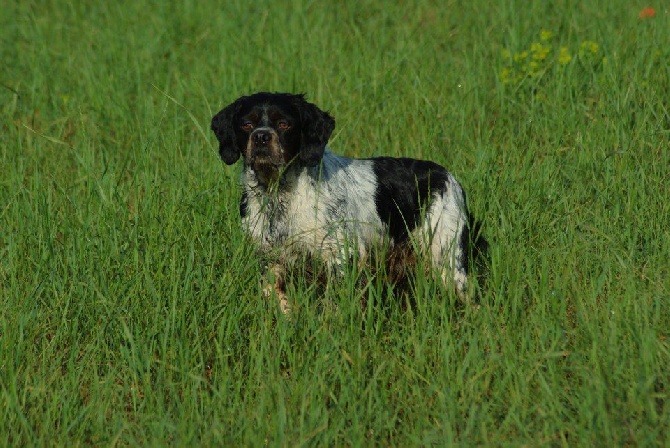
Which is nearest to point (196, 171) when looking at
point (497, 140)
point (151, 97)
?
point (151, 97)

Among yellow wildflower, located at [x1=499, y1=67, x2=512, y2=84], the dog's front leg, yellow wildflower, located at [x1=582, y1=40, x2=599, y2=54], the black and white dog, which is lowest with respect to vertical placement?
the dog's front leg

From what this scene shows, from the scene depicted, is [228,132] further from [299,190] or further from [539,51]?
[539,51]

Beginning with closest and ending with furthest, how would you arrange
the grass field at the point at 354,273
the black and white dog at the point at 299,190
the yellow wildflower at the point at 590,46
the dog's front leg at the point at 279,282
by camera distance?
1. the grass field at the point at 354,273
2. the dog's front leg at the point at 279,282
3. the black and white dog at the point at 299,190
4. the yellow wildflower at the point at 590,46

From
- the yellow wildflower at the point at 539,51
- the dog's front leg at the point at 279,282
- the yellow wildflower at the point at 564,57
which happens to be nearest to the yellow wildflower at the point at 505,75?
the yellow wildflower at the point at 539,51

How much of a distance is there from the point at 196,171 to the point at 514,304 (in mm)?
2511

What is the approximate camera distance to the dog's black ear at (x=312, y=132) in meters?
5.38

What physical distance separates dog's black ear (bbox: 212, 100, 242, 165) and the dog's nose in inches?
14.3

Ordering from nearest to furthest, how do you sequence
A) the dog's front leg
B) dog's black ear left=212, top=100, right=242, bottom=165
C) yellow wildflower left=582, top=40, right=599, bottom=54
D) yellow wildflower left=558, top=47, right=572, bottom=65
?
the dog's front leg, dog's black ear left=212, top=100, right=242, bottom=165, yellow wildflower left=558, top=47, right=572, bottom=65, yellow wildflower left=582, top=40, right=599, bottom=54

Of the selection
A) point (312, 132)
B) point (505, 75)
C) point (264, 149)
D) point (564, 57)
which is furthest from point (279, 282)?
point (564, 57)

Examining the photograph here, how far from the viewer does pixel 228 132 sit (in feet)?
18.3

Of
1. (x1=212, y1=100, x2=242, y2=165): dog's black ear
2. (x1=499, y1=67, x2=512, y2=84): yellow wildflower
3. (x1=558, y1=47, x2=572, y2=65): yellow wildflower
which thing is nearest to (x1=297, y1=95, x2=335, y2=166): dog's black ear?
(x1=212, y1=100, x2=242, y2=165): dog's black ear

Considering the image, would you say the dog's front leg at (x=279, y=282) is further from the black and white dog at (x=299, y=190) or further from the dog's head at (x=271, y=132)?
the dog's head at (x=271, y=132)

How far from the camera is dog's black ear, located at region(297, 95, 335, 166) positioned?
538 centimetres

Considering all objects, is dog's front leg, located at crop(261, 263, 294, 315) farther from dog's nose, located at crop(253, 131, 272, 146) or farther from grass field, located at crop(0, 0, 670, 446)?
dog's nose, located at crop(253, 131, 272, 146)
